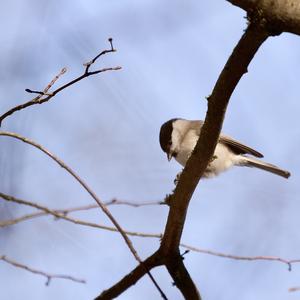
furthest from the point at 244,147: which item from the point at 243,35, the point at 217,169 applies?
the point at 243,35

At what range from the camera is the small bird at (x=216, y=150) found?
12.6 ft

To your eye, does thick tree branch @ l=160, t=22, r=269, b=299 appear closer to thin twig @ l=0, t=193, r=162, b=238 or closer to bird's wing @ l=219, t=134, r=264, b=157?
thin twig @ l=0, t=193, r=162, b=238

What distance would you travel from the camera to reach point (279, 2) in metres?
1.64

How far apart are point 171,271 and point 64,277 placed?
19.1 inches

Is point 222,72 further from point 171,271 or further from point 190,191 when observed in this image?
point 171,271

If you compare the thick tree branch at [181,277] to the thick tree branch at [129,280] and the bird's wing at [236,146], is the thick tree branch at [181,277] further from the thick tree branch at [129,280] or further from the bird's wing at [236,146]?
the bird's wing at [236,146]

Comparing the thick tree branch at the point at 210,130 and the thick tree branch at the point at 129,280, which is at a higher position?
the thick tree branch at the point at 210,130

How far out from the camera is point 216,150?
385 cm

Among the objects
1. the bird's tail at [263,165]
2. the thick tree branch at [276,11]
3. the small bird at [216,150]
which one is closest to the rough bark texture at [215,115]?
the thick tree branch at [276,11]

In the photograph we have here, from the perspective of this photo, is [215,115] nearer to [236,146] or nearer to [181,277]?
[181,277]

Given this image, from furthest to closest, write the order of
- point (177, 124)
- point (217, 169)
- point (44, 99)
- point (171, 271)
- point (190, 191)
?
point (177, 124) < point (217, 169) < point (171, 271) < point (190, 191) < point (44, 99)

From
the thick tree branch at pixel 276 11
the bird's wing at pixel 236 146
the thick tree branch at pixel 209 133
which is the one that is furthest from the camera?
the bird's wing at pixel 236 146

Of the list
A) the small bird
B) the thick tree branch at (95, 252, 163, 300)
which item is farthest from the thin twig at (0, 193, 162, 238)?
the small bird

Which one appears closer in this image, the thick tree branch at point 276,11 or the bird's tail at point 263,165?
the thick tree branch at point 276,11
